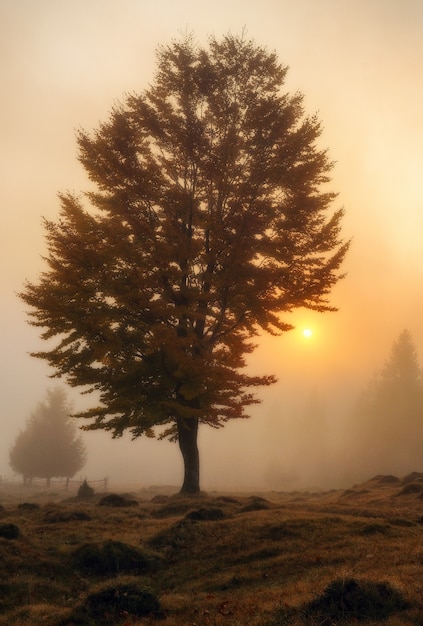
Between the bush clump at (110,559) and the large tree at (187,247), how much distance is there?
5.59m

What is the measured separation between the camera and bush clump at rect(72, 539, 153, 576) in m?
9.82

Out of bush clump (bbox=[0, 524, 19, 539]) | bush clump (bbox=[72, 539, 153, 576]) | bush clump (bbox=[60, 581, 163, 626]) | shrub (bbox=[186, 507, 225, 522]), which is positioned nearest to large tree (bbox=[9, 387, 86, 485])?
shrub (bbox=[186, 507, 225, 522])

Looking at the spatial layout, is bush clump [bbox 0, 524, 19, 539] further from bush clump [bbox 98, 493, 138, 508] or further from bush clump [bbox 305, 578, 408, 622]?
bush clump [bbox 305, 578, 408, 622]

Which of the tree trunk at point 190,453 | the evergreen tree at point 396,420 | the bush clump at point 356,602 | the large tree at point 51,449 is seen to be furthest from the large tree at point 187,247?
the evergreen tree at point 396,420

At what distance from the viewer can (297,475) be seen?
7031 cm

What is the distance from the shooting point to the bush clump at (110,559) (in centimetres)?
982

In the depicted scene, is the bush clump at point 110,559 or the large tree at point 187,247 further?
the large tree at point 187,247

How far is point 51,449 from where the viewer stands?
51.7 metres

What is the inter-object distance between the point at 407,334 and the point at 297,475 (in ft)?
89.6

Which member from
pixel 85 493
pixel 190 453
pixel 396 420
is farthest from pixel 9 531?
pixel 396 420

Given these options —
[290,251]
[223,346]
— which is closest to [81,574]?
[223,346]

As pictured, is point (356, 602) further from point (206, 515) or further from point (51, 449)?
point (51, 449)

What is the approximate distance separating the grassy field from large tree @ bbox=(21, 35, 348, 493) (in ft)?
14.6

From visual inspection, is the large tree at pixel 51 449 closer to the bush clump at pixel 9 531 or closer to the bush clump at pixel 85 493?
the bush clump at pixel 85 493
